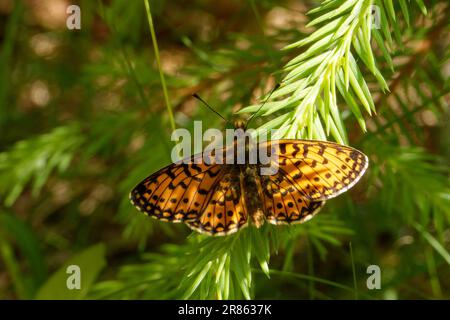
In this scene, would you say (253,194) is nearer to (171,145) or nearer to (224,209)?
(224,209)

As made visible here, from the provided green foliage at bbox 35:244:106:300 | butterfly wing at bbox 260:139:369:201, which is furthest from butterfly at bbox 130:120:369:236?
green foliage at bbox 35:244:106:300

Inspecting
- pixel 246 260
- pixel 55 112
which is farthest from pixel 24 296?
pixel 246 260

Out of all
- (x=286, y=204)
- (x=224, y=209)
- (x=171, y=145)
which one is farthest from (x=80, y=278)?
(x=286, y=204)

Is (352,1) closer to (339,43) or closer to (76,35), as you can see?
(339,43)

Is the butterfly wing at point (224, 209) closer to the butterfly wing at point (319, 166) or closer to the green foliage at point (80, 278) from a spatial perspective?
the butterfly wing at point (319, 166)

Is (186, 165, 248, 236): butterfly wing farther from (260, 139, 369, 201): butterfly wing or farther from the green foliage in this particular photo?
the green foliage

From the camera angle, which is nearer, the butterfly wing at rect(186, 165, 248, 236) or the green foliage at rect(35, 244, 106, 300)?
the butterfly wing at rect(186, 165, 248, 236)
